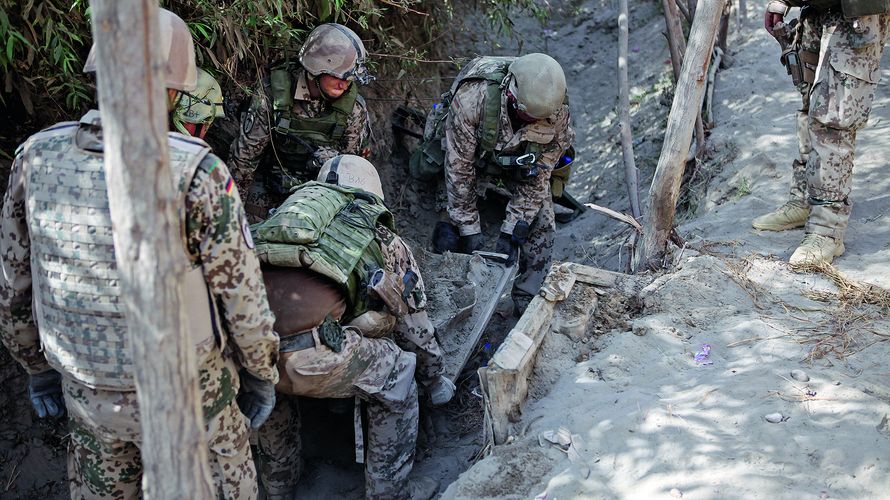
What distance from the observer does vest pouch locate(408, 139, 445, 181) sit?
18.7 feet

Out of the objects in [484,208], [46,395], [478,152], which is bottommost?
[484,208]

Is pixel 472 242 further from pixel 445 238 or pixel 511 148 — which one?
pixel 511 148

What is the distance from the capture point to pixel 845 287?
4.10 meters

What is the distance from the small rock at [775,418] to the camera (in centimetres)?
311

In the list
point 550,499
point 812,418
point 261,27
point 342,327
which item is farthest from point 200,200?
point 261,27

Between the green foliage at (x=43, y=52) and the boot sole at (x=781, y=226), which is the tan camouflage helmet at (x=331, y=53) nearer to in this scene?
the green foliage at (x=43, y=52)

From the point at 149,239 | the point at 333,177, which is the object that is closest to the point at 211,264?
the point at 149,239

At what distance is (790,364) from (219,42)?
11.9 feet

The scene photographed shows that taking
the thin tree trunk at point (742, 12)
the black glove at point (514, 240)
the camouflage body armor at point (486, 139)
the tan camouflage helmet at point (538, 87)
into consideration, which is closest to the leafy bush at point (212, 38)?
the camouflage body armor at point (486, 139)

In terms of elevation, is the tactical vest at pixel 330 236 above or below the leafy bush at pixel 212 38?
below

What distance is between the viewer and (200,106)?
445cm

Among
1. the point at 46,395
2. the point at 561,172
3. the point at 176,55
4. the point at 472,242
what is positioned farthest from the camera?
the point at 561,172

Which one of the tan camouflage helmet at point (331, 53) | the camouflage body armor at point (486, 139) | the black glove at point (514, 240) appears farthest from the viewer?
Answer: the black glove at point (514, 240)

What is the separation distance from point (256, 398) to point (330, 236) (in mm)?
748
